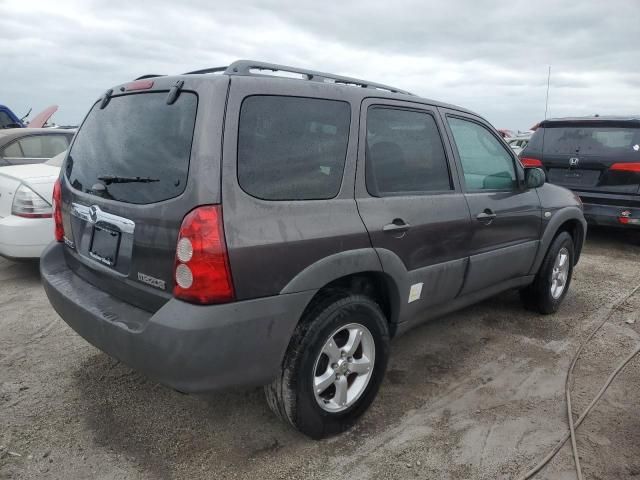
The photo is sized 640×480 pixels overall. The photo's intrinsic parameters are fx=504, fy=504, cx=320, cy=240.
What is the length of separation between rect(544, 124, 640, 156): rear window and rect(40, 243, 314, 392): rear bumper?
227 inches

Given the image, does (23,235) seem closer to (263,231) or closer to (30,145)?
(30,145)

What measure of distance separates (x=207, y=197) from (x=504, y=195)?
2422mm

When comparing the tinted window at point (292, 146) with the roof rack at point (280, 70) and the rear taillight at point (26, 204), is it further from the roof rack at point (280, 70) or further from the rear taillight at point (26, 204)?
the rear taillight at point (26, 204)

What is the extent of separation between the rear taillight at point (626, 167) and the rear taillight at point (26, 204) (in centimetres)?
647

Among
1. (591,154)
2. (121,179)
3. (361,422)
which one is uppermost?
(591,154)

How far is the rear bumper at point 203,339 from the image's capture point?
2023 millimetres

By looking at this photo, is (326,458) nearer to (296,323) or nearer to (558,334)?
(296,323)

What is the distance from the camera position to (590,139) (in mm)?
6633

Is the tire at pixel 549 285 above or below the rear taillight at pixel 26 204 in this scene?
below

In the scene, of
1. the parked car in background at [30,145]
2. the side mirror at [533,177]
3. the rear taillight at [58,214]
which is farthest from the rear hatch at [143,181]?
the parked car in background at [30,145]

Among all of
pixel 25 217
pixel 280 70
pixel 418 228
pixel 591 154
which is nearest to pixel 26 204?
pixel 25 217

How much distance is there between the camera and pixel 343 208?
96.8 inches

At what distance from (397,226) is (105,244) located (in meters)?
1.49

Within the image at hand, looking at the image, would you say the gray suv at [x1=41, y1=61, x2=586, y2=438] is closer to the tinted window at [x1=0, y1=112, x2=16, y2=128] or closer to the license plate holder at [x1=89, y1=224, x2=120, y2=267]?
the license plate holder at [x1=89, y1=224, x2=120, y2=267]
